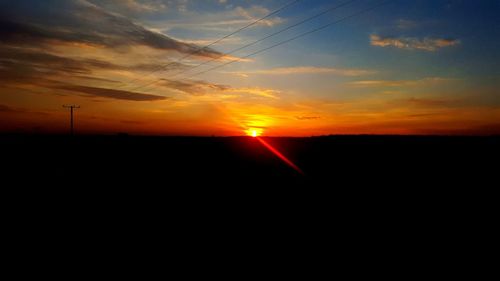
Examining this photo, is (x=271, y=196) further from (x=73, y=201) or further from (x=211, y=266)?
(x=73, y=201)

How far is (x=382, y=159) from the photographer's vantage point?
25.9 metres

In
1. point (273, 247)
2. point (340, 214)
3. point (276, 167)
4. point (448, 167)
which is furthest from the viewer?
point (276, 167)

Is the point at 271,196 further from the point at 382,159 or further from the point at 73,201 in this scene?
the point at 382,159

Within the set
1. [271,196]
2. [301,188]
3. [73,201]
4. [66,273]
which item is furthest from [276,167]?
[66,273]

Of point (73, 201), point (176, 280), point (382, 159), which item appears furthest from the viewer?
point (382, 159)

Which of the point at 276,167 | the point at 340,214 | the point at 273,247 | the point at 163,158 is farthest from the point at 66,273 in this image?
the point at 163,158

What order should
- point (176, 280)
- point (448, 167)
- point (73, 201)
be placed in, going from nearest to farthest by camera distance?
point (176, 280), point (73, 201), point (448, 167)

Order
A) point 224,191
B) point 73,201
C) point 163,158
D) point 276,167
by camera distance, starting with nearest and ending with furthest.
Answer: point 73,201, point 224,191, point 276,167, point 163,158

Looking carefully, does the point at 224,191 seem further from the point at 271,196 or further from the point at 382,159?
the point at 382,159

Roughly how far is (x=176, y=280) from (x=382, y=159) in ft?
76.7

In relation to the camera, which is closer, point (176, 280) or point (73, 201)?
point (176, 280)

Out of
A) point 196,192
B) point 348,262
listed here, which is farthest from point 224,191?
point 348,262

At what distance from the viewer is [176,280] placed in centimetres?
652

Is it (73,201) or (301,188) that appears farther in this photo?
(301,188)
